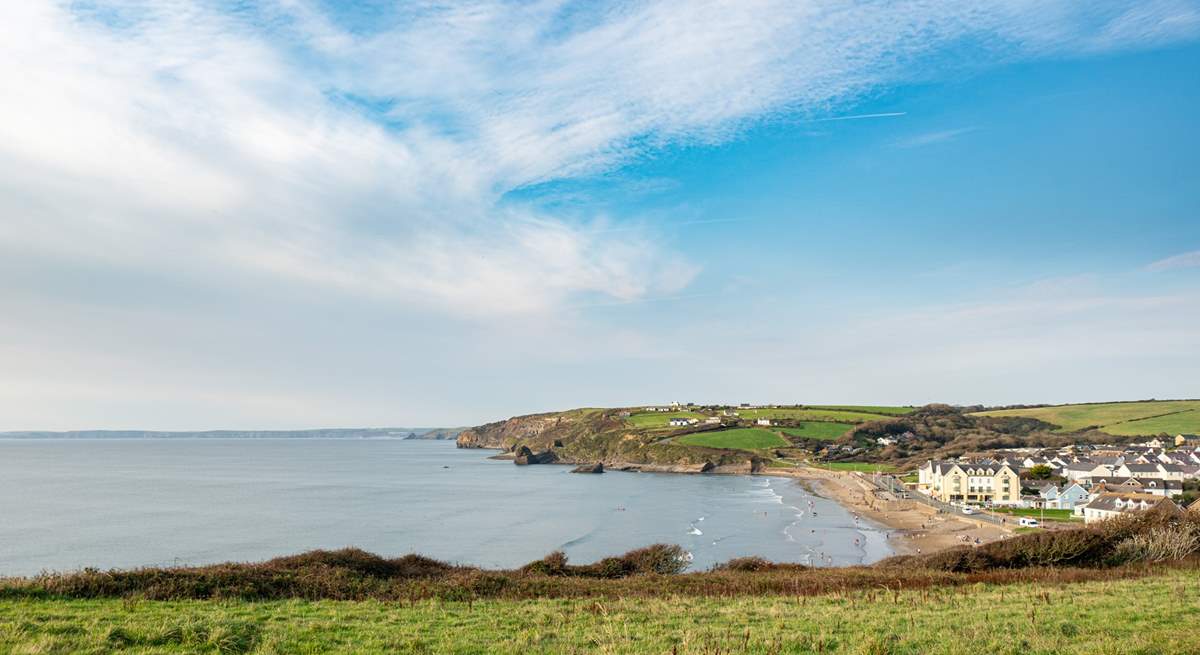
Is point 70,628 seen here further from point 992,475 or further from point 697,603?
point 992,475

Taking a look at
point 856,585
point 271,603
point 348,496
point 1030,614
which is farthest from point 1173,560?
point 348,496

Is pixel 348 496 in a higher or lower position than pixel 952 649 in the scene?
lower

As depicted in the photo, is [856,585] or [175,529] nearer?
[856,585]

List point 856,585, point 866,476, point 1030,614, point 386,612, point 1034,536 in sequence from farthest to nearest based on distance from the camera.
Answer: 1. point 866,476
2. point 1034,536
3. point 856,585
4. point 386,612
5. point 1030,614

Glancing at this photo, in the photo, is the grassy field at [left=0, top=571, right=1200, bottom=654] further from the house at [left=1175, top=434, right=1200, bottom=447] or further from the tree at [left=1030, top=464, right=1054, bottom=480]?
the house at [left=1175, top=434, right=1200, bottom=447]

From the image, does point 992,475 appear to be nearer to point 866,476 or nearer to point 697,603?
point 866,476

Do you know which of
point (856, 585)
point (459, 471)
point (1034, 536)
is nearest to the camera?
point (856, 585)

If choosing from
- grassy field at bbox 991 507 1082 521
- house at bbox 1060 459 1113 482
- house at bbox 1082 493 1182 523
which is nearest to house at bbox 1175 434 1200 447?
house at bbox 1060 459 1113 482

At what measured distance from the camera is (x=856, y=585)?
20.9 m

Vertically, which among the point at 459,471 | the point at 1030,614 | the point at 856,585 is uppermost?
the point at 1030,614

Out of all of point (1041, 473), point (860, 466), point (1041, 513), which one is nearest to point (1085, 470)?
point (1041, 473)

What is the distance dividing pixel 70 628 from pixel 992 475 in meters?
113

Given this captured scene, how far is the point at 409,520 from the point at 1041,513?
239 ft

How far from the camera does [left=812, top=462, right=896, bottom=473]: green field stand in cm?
14546
